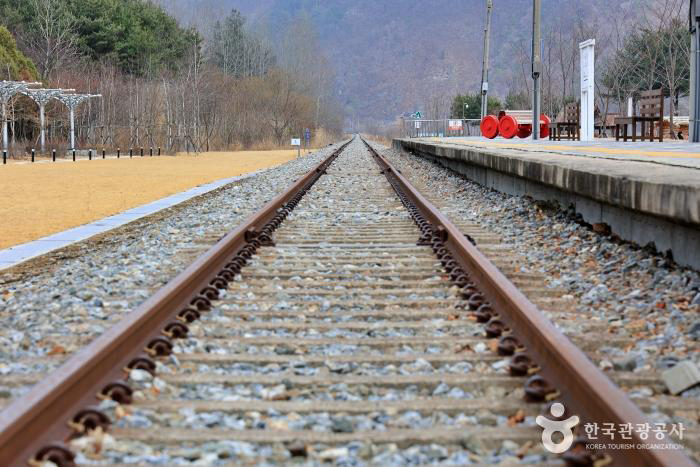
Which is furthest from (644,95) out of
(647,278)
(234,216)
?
(647,278)

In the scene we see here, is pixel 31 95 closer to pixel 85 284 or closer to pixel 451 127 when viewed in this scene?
pixel 451 127

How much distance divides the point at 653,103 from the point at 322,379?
59.6 ft

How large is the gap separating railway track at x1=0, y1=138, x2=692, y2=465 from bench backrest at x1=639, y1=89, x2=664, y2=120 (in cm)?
1491

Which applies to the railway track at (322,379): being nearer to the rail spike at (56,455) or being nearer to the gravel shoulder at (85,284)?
the rail spike at (56,455)

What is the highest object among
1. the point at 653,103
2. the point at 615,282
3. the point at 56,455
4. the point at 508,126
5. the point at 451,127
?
the point at 451,127

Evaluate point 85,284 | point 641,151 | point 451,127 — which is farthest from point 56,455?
point 451,127

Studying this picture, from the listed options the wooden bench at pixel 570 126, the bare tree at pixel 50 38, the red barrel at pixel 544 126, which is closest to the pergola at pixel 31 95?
the bare tree at pixel 50 38

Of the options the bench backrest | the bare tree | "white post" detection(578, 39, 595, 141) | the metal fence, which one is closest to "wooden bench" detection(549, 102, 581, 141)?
"white post" detection(578, 39, 595, 141)

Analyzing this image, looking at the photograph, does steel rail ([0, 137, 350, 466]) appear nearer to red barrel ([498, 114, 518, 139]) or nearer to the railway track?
the railway track

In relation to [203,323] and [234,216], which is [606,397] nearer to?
[203,323]

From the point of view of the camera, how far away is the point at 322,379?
3.75 m

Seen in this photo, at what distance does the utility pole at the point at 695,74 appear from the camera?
Result: 15.8 meters

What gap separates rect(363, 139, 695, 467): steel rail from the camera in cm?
276

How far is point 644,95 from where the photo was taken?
828 inches
